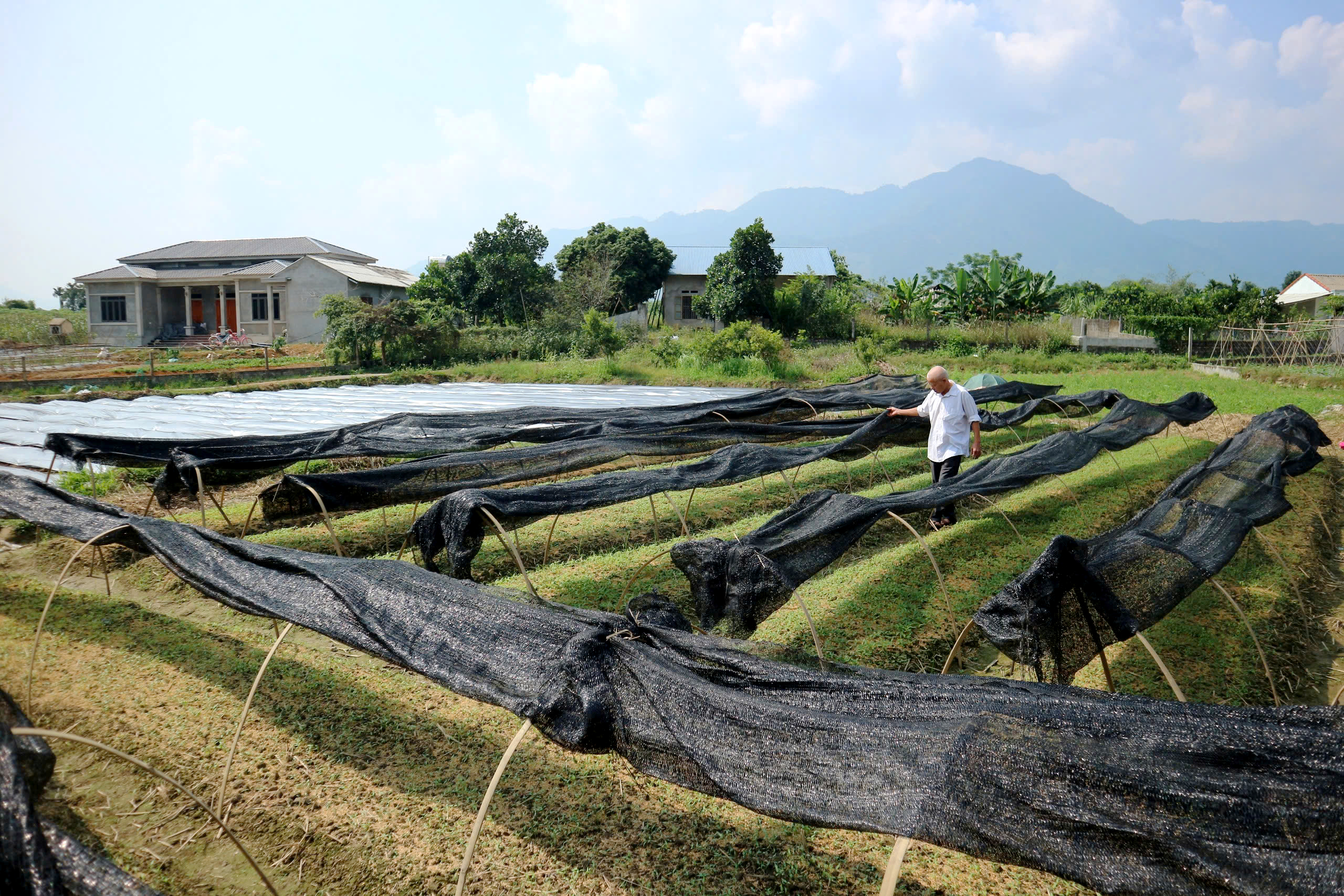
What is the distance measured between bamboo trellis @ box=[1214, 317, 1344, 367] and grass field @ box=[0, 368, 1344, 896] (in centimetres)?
1432

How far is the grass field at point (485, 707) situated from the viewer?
321cm

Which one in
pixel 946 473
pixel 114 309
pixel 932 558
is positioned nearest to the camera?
pixel 932 558

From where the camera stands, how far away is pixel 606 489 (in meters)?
6.10

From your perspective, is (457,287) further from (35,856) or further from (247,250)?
(35,856)

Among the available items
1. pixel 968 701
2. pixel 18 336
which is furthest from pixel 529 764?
pixel 18 336

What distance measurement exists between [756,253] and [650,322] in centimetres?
652

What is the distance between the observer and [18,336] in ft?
91.9

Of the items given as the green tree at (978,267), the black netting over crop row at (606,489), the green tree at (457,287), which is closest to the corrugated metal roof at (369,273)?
the green tree at (457,287)

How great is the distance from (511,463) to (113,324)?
29214 millimetres

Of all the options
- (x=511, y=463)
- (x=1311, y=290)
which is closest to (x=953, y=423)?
(x=511, y=463)

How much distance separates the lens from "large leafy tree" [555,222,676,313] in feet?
100

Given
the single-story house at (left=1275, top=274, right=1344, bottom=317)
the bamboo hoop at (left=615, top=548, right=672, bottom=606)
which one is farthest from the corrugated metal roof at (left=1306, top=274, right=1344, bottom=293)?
the bamboo hoop at (left=615, top=548, right=672, bottom=606)

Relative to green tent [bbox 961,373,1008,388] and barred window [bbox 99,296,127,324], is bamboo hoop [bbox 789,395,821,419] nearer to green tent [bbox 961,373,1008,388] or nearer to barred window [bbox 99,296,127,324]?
green tent [bbox 961,373,1008,388]

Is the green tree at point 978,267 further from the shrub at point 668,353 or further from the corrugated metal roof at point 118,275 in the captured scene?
the corrugated metal roof at point 118,275
